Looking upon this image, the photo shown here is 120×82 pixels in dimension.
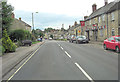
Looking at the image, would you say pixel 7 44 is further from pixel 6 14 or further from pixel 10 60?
pixel 6 14

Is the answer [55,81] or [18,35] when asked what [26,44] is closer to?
[18,35]

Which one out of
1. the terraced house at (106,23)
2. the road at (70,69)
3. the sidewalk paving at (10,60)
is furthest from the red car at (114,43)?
the terraced house at (106,23)

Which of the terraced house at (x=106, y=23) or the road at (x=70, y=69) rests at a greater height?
the terraced house at (x=106, y=23)

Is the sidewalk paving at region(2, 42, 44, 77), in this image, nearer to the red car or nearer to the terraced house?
the red car

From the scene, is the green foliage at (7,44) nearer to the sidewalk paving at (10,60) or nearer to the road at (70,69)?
the sidewalk paving at (10,60)

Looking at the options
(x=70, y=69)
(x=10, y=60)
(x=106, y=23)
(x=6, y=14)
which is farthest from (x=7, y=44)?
(x=106, y=23)

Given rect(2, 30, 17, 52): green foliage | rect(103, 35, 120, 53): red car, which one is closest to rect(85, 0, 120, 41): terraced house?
rect(103, 35, 120, 53): red car

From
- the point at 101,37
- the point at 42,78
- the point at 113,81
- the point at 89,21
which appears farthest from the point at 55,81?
the point at 89,21

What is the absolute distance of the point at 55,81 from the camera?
197 inches

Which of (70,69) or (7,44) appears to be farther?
(7,44)

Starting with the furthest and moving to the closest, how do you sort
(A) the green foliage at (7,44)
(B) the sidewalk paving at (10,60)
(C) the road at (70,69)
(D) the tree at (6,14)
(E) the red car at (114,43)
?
1. (D) the tree at (6,14)
2. (A) the green foliage at (7,44)
3. (E) the red car at (114,43)
4. (B) the sidewalk paving at (10,60)
5. (C) the road at (70,69)

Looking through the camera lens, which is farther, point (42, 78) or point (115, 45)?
point (115, 45)

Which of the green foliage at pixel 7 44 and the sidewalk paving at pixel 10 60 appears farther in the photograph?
the green foliage at pixel 7 44

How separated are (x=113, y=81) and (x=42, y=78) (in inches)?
108
